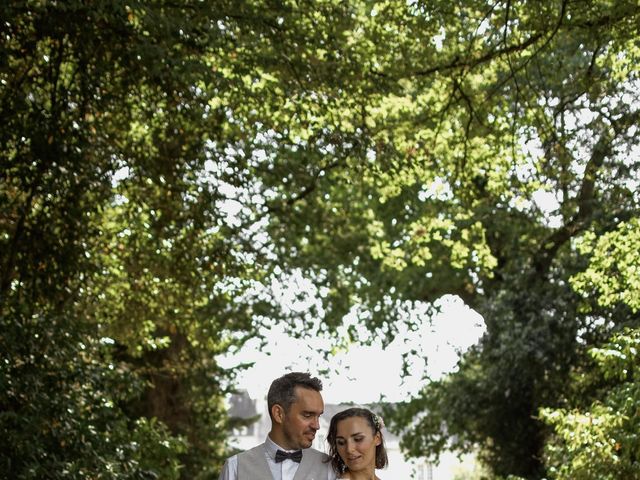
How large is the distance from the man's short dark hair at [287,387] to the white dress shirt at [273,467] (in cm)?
18

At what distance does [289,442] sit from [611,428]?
6.53 metres

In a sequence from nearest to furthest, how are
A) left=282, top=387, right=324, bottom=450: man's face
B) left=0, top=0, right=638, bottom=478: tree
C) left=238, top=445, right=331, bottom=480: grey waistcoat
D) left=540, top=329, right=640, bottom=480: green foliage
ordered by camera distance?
left=282, top=387, right=324, bottom=450: man's face
left=238, top=445, right=331, bottom=480: grey waistcoat
left=0, top=0, right=638, bottom=478: tree
left=540, top=329, right=640, bottom=480: green foliage

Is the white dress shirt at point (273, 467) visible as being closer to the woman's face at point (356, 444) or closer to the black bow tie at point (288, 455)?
the black bow tie at point (288, 455)

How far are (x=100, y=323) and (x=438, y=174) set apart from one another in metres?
4.69

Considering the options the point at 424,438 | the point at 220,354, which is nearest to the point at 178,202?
the point at 220,354

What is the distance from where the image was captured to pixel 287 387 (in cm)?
571

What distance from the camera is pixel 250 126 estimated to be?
44.9ft

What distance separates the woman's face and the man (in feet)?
0.44

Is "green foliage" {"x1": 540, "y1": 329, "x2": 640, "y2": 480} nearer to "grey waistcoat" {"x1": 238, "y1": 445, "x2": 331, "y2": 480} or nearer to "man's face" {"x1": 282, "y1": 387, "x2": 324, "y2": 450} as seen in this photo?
"grey waistcoat" {"x1": 238, "y1": 445, "x2": 331, "y2": 480}

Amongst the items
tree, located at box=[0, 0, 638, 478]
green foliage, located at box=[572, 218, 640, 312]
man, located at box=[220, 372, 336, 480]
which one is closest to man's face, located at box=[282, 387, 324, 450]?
man, located at box=[220, 372, 336, 480]

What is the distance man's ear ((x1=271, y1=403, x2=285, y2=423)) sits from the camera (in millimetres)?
5668

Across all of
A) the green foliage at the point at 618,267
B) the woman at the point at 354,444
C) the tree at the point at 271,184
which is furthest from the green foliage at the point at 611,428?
the woman at the point at 354,444

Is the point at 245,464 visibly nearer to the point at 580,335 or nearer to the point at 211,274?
the point at 211,274

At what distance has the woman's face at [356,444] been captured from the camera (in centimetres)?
567
